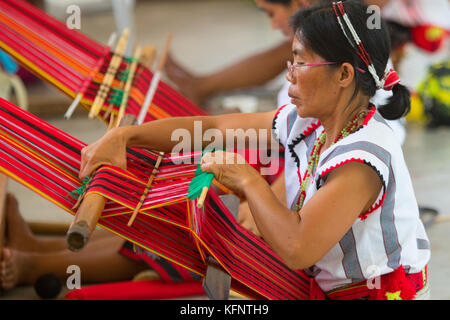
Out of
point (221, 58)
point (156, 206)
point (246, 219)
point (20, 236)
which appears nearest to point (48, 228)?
point (20, 236)

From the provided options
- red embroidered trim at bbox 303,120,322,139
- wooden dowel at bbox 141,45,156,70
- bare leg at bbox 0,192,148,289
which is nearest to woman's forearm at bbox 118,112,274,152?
red embroidered trim at bbox 303,120,322,139

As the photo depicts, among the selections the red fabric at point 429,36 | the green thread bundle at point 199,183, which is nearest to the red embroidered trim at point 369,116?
the green thread bundle at point 199,183

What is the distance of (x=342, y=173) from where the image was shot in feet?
5.13

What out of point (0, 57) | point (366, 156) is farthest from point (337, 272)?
point (0, 57)

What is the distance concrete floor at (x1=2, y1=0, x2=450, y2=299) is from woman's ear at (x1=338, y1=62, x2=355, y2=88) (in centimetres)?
103

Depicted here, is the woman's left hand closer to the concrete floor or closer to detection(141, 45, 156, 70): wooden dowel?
the concrete floor

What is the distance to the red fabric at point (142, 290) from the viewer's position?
2283mm

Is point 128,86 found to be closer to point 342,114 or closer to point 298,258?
point 342,114

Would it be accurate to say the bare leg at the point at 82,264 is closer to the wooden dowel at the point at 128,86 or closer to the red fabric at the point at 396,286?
the wooden dowel at the point at 128,86

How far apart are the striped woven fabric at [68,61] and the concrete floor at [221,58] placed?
77 cm

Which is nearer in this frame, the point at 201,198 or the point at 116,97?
the point at 201,198

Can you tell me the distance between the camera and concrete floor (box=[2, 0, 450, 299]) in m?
2.97

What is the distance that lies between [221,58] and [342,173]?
4.53 metres

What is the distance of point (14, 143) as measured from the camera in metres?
1.78
